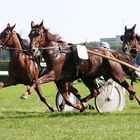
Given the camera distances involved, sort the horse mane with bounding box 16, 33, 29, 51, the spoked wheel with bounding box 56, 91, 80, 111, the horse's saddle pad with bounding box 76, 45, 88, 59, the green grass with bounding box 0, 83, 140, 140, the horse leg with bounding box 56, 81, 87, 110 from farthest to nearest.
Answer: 1. the spoked wheel with bounding box 56, 91, 80, 111
2. the horse mane with bounding box 16, 33, 29, 51
3. the horse leg with bounding box 56, 81, 87, 110
4. the horse's saddle pad with bounding box 76, 45, 88, 59
5. the green grass with bounding box 0, 83, 140, 140

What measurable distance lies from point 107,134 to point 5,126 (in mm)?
1967

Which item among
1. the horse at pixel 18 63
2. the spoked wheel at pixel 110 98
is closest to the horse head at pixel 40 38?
the horse at pixel 18 63

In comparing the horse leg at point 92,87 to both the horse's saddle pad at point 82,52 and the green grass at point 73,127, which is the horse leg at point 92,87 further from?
the horse's saddle pad at point 82,52

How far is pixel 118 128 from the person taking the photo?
820 cm

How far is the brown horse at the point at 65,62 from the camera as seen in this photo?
9.98 metres

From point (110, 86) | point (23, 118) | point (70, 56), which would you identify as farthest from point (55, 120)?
point (110, 86)

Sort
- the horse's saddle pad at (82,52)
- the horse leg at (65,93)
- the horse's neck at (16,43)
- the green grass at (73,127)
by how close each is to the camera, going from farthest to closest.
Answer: the horse's neck at (16,43) < the horse leg at (65,93) < the horse's saddle pad at (82,52) < the green grass at (73,127)

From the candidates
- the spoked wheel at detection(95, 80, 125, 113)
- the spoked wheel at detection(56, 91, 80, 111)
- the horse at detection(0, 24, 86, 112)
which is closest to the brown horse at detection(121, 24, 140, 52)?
the spoked wheel at detection(95, 80, 125, 113)

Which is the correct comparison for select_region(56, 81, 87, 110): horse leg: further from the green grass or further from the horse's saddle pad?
the horse's saddle pad

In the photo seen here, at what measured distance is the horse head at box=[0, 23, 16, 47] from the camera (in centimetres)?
1130

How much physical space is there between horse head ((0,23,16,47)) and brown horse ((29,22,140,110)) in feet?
4.39

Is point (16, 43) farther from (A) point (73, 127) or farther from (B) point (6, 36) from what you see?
(A) point (73, 127)

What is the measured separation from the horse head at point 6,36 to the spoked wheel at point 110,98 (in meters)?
2.32

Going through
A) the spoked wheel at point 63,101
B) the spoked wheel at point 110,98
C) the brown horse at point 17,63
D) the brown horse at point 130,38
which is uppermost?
the brown horse at point 130,38
